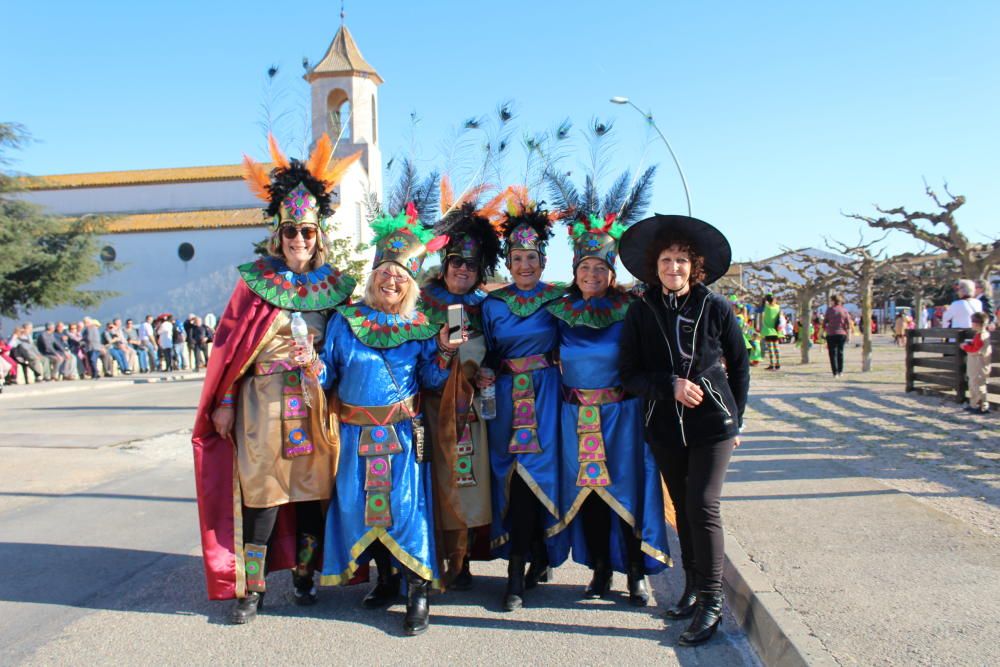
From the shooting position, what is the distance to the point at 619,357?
13.3ft

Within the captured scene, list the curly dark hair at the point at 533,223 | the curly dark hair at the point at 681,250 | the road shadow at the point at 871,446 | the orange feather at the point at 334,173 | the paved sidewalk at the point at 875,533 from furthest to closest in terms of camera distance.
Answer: the road shadow at the point at 871,446, the curly dark hair at the point at 533,223, the orange feather at the point at 334,173, the curly dark hair at the point at 681,250, the paved sidewalk at the point at 875,533

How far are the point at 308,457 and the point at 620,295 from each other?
A: 1.96 metres

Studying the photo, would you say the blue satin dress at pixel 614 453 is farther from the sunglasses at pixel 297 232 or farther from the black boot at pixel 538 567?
the sunglasses at pixel 297 232

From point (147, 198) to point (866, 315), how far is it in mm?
37759

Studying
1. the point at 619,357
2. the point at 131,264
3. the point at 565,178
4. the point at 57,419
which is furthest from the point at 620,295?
the point at 131,264

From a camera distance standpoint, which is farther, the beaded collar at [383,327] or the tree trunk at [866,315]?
the tree trunk at [866,315]

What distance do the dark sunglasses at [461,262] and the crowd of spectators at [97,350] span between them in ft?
57.7

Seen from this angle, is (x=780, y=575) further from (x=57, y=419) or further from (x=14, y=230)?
(x=14, y=230)

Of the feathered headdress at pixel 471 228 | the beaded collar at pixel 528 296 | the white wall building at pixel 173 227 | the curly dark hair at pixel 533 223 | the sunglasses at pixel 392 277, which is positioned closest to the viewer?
the sunglasses at pixel 392 277

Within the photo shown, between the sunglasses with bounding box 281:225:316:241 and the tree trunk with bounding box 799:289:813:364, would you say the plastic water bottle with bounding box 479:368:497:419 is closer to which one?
the sunglasses with bounding box 281:225:316:241

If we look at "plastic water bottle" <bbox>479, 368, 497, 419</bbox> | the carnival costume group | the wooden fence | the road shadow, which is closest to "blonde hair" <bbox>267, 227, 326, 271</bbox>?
the carnival costume group

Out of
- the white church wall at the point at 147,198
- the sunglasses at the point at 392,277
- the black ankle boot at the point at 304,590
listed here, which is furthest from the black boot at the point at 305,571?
the white church wall at the point at 147,198

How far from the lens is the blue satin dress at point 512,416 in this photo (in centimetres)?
440

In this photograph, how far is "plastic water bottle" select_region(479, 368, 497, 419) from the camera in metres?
4.28
